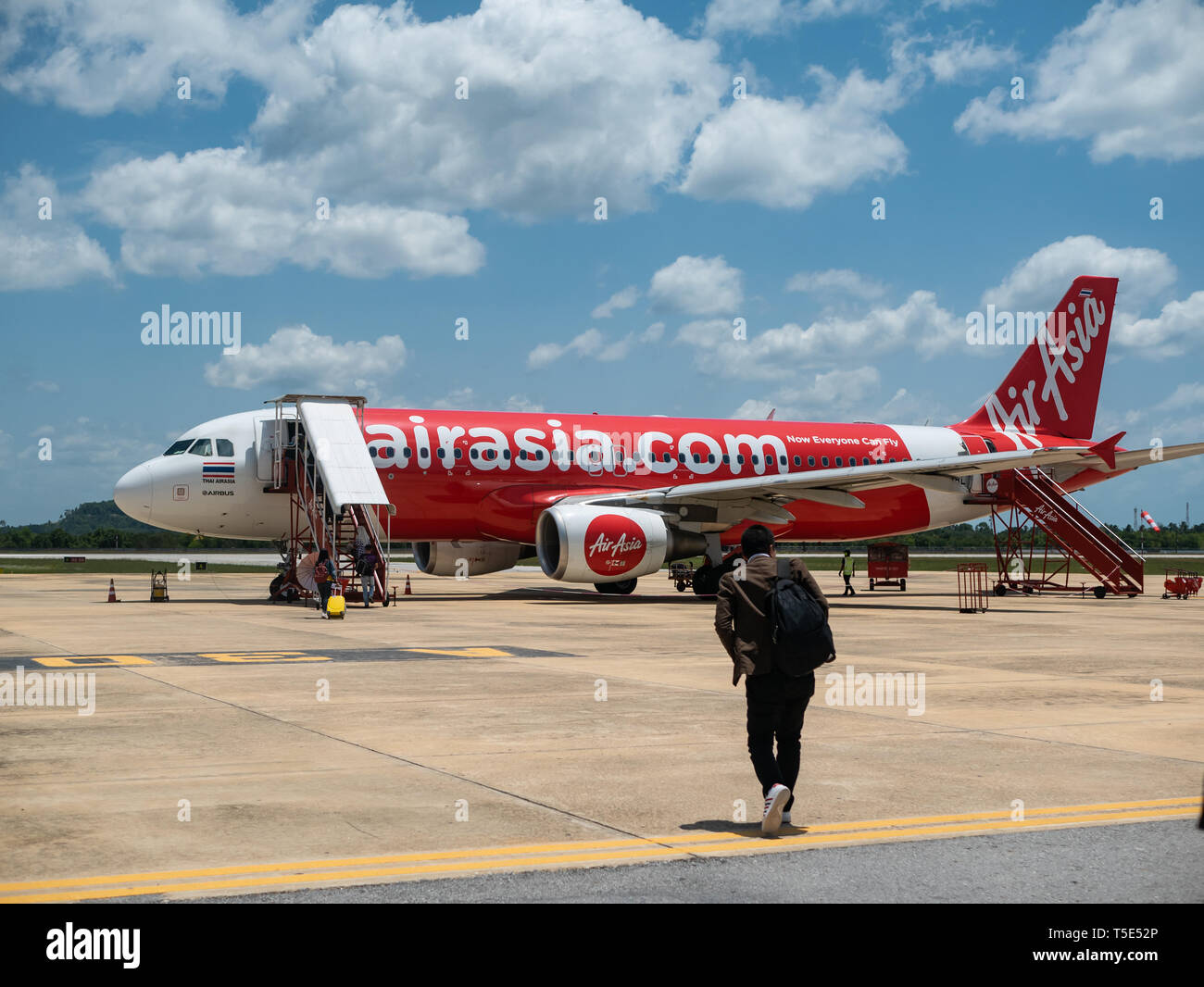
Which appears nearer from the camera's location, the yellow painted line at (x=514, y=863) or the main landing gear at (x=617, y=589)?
the yellow painted line at (x=514, y=863)

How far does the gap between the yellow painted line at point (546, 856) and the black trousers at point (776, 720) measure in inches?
13.7

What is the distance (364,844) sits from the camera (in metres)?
6.01

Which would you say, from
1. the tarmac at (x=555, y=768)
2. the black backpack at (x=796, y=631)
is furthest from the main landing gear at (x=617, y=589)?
the black backpack at (x=796, y=631)

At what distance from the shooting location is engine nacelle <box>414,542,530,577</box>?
29.7 m

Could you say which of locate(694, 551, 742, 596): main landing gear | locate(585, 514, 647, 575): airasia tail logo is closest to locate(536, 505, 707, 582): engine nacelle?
locate(585, 514, 647, 575): airasia tail logo

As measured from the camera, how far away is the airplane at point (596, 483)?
26.0 meters

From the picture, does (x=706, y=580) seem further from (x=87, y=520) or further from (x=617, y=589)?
(x=87, y=520)

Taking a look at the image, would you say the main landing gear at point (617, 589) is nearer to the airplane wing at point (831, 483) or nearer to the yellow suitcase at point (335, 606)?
the airplane wing at point (831, 483)

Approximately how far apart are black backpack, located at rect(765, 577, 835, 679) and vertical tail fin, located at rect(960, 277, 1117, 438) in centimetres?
3070

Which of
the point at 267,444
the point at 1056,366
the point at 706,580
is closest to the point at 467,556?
the point at 267,444

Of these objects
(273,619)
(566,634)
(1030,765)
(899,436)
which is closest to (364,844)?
(1030,765)
